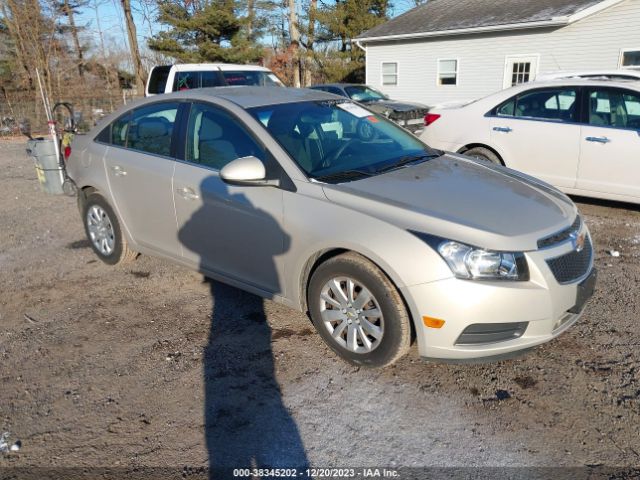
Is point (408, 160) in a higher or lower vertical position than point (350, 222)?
higher

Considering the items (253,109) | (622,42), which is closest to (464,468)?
(253,109)

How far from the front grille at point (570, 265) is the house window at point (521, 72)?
15385 mm

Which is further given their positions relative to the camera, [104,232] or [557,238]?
[104,232]

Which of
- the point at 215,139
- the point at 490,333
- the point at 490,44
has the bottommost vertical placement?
the point at 490,333

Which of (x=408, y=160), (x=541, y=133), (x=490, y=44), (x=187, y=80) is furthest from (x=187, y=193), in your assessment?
(x=490, y=44)

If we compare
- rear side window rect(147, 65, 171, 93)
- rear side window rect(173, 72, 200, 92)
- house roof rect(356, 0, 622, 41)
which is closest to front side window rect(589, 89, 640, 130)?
rear side window rect(173, 72, 200, 92)

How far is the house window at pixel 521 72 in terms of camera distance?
55.1ft

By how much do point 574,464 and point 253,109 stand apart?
2889 millimetres

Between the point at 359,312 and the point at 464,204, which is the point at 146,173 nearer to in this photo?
the point at 359,312

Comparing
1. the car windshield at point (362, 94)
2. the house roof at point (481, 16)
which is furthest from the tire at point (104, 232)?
the house roof at point (481, 16)

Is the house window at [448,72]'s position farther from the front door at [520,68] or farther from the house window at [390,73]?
the house window at [390,73]

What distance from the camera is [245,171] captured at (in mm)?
3264

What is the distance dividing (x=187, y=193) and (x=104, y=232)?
1.55 metres

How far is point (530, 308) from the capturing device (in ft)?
9.13
